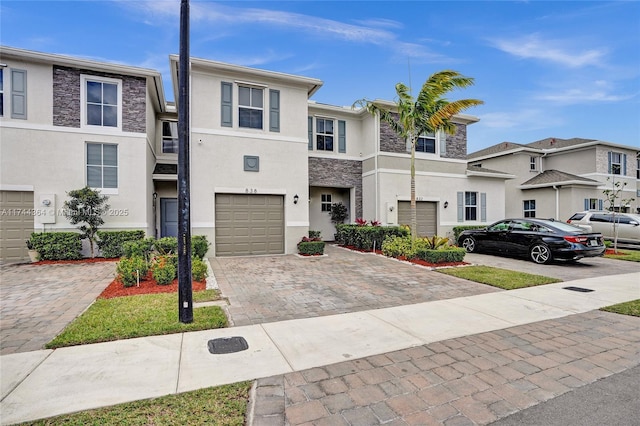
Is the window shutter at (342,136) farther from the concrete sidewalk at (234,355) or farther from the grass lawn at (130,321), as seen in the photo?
the grass lawn at (130,321)

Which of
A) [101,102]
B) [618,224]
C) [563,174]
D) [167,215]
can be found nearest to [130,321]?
[101,102]

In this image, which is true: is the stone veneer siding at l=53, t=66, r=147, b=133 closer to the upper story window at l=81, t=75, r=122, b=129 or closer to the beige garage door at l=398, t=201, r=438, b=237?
the upper story window at l=81, t=75, r=122, b=129

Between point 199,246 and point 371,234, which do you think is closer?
point 199,246

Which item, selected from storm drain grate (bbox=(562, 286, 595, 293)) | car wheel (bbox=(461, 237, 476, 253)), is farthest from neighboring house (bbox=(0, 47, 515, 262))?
storm drain grate (bbox=(562, 286, 595, 293))

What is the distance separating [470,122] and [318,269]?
1339cm

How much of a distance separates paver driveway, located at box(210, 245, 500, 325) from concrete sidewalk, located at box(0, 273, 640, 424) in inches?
21.5

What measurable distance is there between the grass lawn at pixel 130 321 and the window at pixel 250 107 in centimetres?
835

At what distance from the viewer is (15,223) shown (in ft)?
34.7

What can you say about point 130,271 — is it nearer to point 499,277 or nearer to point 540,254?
point 499,277

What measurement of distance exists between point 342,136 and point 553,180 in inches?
562

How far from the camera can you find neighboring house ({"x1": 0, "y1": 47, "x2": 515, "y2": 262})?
34.7ft

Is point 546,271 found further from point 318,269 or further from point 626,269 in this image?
point 318,269

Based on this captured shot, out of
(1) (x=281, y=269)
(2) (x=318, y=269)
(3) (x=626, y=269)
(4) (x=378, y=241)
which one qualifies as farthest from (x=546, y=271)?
(1) (x=281, y=269)

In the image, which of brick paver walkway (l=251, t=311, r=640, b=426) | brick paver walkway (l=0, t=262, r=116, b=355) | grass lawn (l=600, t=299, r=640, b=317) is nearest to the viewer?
brick paver walkway (l=251, t=311, r=640, b=426)
